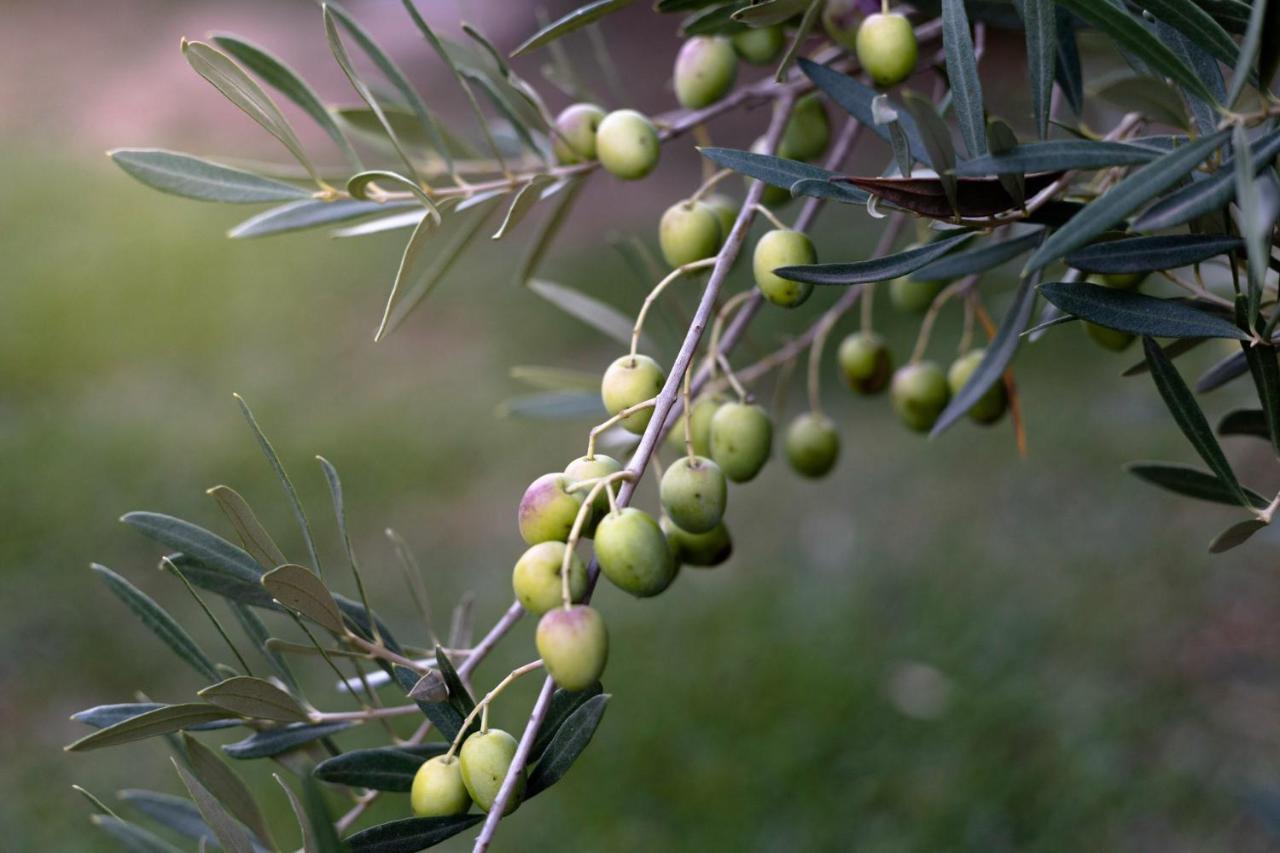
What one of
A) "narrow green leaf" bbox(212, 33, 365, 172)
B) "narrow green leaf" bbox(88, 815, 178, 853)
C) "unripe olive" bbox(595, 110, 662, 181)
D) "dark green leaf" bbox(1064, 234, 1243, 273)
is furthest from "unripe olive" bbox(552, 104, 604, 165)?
"narrow green leaf" bbox(88, 815, 178, 853)

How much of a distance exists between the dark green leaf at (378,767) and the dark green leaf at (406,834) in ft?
0.12

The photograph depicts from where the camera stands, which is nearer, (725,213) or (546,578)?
Answer: (546,578)

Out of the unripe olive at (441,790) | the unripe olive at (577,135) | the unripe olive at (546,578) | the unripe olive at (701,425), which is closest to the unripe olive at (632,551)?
the unripe olive at (546,578)

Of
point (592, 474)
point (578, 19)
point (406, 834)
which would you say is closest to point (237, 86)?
point (578, 19)

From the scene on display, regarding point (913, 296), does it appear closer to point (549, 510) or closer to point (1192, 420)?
point (1192, 420)

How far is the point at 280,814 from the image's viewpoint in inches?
74.2

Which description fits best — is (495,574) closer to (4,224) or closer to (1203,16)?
(1203,16)

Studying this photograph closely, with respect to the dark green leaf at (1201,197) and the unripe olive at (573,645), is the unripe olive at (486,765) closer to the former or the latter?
the unripe olive at (573,645)

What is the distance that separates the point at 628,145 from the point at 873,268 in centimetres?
21

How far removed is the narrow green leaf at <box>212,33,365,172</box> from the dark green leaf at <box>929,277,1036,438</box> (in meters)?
0.35

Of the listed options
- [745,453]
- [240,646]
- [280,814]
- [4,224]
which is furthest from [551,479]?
[4,224]

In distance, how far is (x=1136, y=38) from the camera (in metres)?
0.49

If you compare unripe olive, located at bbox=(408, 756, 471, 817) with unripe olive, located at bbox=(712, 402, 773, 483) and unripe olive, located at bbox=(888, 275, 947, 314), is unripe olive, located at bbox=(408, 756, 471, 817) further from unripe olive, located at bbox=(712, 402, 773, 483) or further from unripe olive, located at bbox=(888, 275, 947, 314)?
unripe olive, located at bbox=(888, 275, 947, 314)

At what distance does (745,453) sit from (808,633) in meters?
1.78
